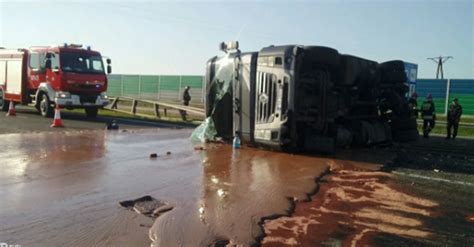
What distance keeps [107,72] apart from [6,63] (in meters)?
4.40

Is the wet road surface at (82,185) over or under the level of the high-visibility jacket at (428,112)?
under

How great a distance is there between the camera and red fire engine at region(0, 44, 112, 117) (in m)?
15.6

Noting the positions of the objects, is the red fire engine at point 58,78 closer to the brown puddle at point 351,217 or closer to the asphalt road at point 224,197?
the asphalt road at point 224,197

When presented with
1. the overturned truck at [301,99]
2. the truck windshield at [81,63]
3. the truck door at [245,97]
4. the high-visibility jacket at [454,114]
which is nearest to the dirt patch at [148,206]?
the overturned truck at [301,99]

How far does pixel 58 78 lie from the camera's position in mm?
15477

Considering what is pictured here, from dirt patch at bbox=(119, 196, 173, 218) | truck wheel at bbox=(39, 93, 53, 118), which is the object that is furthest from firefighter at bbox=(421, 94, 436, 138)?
truck wheel at bbox=(39, 93, 53, 118)

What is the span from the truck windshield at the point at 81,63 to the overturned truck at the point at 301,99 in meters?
7.54

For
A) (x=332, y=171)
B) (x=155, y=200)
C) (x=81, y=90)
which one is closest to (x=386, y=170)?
(x=332, y=171)

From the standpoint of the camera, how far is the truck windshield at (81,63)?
15.6 meters

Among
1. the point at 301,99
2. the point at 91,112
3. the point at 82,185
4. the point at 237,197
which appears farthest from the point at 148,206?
the point at 91,112

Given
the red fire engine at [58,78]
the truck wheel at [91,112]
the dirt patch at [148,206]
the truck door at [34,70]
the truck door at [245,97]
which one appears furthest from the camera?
the truck wheel at [91,112]

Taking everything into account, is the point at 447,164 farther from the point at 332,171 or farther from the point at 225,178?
the point at 225,178

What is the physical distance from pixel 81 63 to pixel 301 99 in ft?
33.7

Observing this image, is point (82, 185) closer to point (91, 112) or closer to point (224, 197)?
point (224, 197)
